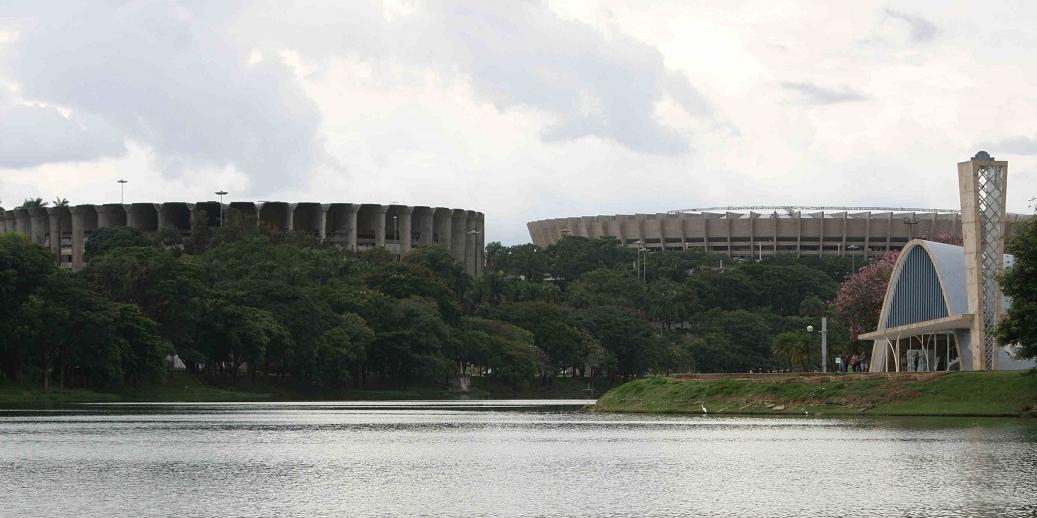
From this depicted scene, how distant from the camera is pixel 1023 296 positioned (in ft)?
251

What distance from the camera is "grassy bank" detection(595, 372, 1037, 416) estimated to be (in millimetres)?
77375

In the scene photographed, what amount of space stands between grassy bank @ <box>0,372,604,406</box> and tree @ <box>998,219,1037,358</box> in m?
66.1

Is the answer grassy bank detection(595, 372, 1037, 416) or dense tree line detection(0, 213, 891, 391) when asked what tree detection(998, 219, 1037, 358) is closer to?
grassy bank detection(595, 372, 1037, 416)

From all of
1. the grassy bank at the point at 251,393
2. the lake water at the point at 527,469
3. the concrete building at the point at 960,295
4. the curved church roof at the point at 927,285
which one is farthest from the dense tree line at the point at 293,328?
→ the lake water at the point at 527,469

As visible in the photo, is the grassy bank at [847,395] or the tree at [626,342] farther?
the tree at [626,342]

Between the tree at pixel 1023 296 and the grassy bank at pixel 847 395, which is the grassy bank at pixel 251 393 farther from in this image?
the tree at pixel 1023 296

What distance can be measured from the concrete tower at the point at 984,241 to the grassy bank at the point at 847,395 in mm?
9019

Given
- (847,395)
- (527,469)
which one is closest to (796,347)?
(847,395)

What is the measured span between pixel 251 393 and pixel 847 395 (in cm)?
7424

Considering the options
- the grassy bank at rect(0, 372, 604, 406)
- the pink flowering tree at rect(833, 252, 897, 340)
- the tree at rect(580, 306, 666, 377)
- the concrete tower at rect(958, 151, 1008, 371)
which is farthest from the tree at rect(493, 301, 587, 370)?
the concrete tower at rect(958, 151, 1008, 371)

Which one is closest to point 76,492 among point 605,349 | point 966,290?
point 966,290

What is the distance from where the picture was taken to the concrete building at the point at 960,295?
89.6 meters

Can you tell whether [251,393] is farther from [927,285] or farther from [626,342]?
[927,285]

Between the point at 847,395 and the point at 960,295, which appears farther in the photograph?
the point at 960,295
